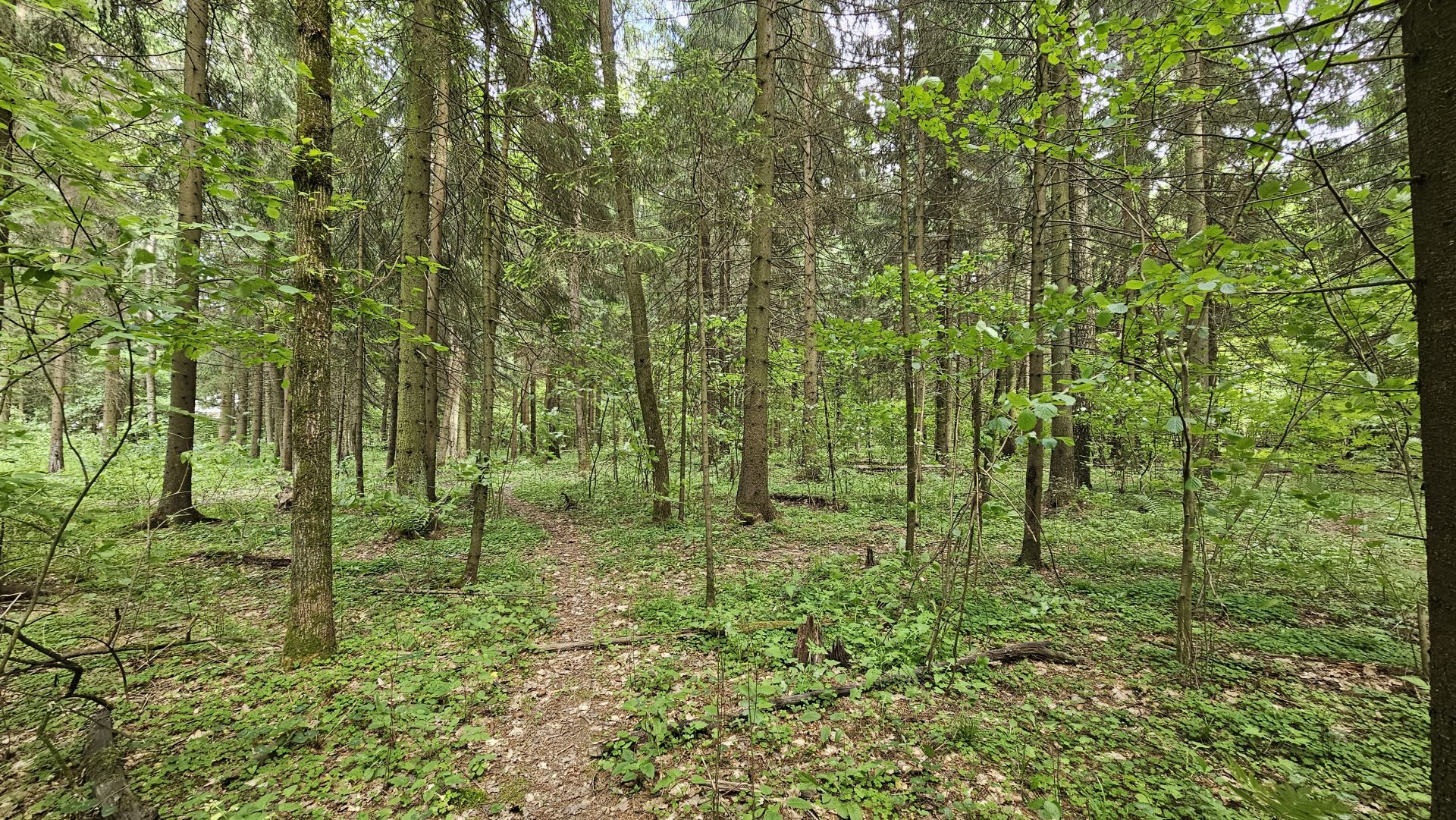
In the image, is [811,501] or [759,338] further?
[811,501]

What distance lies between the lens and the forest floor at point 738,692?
2.92m

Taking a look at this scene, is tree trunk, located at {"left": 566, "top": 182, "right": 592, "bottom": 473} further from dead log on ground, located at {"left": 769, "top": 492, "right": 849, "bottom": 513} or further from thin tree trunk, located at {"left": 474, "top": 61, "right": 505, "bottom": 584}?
dead log on ground, located at {"left": 769, "top": 492, "right": 849, "bottom": 513}

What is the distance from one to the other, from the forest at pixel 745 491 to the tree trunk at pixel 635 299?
0.09m

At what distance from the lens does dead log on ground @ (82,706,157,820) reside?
2.69 meters

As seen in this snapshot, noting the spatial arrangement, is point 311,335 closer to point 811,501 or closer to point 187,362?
point 187,362

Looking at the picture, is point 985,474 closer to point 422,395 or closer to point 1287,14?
point 1287,14

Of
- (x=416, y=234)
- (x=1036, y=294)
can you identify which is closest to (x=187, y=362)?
(x=416, y=234)

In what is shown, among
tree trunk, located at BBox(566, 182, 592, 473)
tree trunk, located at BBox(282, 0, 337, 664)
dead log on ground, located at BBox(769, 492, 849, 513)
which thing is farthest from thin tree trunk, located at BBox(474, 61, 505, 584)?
dead log on ground, located at BBox(769, 492, 849, 513)

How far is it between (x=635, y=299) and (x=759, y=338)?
2344mm

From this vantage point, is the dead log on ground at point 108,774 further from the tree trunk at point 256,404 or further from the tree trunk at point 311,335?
the tree trunk at point 256,404

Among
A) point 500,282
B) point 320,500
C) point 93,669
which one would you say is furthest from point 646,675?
point 500,282

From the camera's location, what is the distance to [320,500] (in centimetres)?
418

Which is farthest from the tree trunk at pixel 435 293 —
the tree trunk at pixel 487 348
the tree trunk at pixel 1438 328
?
the tree trunk at pixel 1438 328

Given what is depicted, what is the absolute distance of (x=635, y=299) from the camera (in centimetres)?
→ 908
